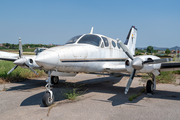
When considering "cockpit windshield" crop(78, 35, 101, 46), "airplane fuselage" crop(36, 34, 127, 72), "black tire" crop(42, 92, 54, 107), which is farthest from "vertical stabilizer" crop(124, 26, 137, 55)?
"black tire" crop(42, 92, 54, 107)

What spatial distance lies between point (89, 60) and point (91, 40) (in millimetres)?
1226

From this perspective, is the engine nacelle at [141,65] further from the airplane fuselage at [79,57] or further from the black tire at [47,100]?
the black tire at [47,100]

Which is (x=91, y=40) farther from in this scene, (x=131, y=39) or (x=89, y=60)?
(x=131, y=39)

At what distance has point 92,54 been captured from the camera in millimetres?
7227

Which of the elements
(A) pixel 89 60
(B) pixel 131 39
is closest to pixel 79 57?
(A) pixel 89 60

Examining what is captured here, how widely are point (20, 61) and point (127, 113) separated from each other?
6526mm

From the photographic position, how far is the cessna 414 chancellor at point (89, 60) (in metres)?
5.62

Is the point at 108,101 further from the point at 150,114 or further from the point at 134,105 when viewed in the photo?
the point at 150,114

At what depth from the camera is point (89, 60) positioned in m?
7.04

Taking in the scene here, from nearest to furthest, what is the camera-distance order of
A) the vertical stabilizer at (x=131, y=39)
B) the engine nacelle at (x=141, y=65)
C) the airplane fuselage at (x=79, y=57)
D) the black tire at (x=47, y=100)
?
the airplane fuselage at (x=79, y=57)
the black tire at (x=47, y=100)
the engine nacelle at (x=141, y=65)
the vertical stabilizer at (x=131, y=39)

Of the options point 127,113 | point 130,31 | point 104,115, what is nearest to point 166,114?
point 127,113

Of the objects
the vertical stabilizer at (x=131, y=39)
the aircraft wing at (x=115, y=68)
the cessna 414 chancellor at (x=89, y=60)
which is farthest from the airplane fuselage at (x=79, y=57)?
the vertical stabilizer at (x=131, y=39)

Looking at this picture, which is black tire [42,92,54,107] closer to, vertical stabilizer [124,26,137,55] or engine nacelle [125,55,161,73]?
engine nacelle [125,55,161,73]

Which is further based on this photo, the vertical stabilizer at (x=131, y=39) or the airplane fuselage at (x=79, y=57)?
the vertical stabilizer at (x=131, y=39)
